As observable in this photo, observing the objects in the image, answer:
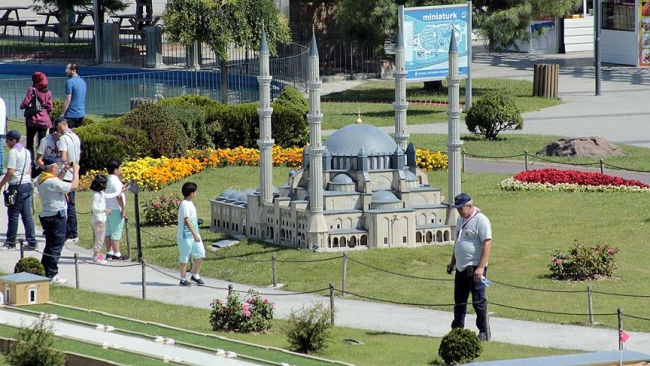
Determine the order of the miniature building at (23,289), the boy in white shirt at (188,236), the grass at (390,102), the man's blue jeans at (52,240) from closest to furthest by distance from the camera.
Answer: the miniature building at (23,289)
the man's blue jeans at (52,240)
the boy in white shirt at (188,236)
the grass at (390,102)

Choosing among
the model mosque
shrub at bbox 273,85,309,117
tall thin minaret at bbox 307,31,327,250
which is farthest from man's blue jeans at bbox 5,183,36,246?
shrub at bbox 273,85,309,117

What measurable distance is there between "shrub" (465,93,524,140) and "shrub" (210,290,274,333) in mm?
18714

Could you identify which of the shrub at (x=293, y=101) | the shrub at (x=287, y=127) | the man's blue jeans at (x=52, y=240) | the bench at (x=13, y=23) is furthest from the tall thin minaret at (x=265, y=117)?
the bench at (x=13, y=23)

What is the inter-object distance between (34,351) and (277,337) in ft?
11.5

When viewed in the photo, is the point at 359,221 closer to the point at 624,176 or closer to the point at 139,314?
the point at 139,314

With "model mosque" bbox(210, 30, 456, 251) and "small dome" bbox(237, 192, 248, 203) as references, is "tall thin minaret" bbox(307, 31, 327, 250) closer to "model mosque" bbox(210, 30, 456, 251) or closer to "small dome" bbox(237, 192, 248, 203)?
"model mosque" bbox(210, 30, 456, 251)

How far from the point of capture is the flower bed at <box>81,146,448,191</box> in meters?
27.2

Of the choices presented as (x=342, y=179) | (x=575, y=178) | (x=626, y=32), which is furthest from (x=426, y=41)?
(x=626, y=32)

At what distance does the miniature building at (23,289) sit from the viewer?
16141mm

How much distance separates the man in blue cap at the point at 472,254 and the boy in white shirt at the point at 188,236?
4.61m

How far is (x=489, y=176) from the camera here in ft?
94.2

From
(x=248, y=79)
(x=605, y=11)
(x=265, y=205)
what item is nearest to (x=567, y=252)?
(x=265, y=205)

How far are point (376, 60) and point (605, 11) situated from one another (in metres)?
9.69

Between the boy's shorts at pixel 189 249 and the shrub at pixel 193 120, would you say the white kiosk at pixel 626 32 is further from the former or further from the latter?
the boy's shorts at pixel 189 249
